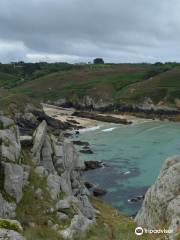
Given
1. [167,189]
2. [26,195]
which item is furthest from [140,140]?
[167,189]

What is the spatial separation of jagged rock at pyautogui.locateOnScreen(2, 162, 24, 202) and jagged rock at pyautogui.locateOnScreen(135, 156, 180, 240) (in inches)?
450

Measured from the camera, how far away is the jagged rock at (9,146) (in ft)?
95.7

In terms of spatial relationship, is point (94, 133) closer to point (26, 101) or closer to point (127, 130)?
point (127, 130)

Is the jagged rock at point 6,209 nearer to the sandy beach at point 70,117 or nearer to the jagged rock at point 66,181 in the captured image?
the jagged rock at point 66,181

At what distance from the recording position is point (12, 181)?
1081 inches

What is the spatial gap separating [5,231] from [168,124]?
123m

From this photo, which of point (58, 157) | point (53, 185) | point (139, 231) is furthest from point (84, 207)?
point (139, 231)

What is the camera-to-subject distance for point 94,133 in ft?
372

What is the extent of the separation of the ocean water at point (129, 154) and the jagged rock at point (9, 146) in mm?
21753

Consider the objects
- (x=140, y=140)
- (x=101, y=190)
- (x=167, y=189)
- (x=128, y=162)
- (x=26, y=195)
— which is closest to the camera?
(x=167, y=189)

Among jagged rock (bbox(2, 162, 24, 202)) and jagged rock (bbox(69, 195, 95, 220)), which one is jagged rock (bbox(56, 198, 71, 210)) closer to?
jagged rock (bbox(2, 162, 24, 202))

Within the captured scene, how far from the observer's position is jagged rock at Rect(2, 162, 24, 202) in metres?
27.2

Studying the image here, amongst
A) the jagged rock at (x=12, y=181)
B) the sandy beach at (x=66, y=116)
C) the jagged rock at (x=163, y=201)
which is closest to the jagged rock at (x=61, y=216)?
the jagged rock at (x=12, y=181)

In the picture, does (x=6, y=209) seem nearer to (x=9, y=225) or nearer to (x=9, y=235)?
(x=9, y=225)
